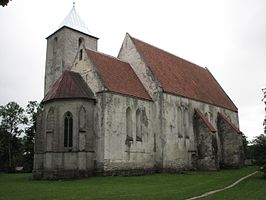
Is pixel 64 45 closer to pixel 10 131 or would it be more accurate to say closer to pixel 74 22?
pixel 74 22

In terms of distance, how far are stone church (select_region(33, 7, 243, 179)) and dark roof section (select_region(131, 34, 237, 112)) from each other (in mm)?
158

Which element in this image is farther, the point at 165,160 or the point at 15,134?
the point at 15,134

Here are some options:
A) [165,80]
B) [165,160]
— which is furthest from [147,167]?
[165,80]

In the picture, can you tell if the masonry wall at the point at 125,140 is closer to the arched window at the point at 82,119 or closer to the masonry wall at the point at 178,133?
the masonry wall at the point at 178,133

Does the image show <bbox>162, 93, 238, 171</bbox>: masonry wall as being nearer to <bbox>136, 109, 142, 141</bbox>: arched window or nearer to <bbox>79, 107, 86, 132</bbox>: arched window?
<bbox>136, 109, 142, 141</bbox>: arched window

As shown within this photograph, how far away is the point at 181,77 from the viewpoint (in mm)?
39625

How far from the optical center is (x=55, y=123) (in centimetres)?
2891

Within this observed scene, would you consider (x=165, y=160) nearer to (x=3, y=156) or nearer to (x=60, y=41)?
(x=60, y=41)

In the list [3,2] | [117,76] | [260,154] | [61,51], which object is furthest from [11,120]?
[3,2]

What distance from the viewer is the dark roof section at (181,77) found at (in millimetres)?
35844

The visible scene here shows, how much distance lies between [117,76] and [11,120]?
34.8 meters

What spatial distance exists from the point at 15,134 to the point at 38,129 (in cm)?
3187

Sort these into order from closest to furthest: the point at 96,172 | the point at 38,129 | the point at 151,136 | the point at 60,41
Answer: the point at 96,172, the point at 38,129, the point at 151,136, the point at 60,41

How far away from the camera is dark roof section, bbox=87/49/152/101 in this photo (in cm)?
3083
